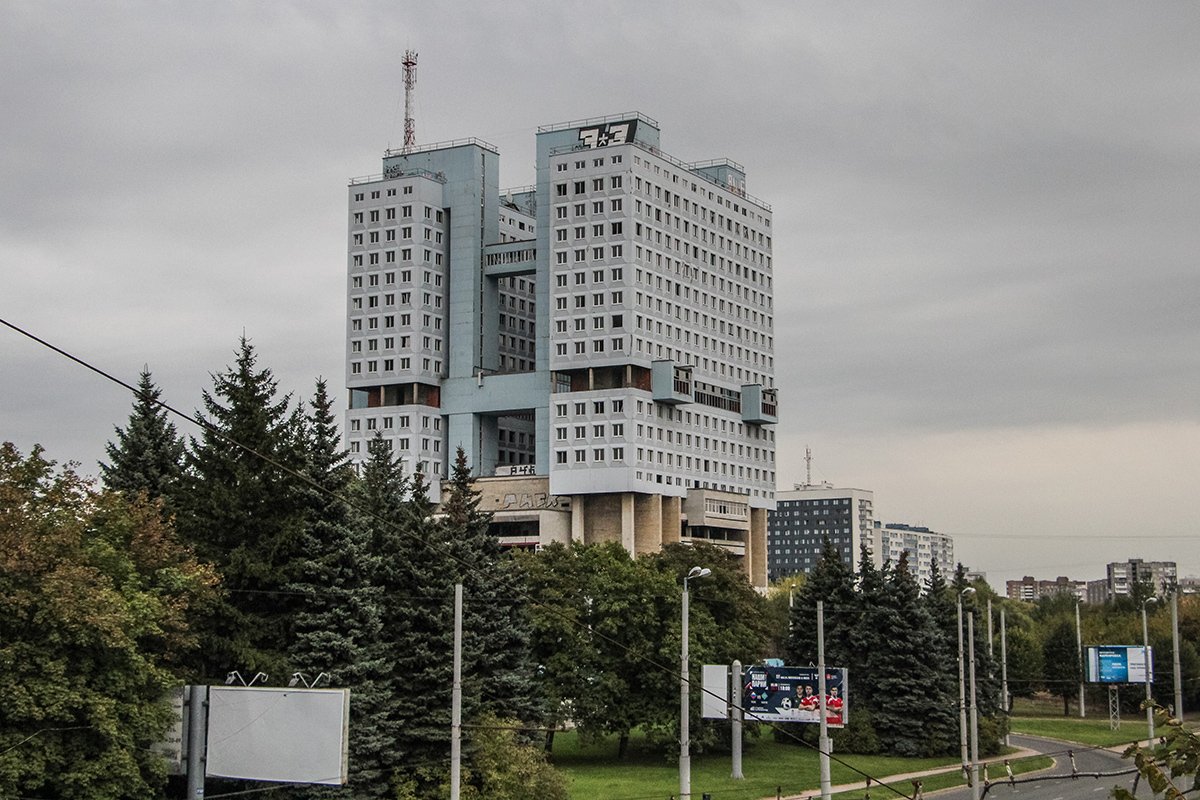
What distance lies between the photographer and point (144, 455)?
53875 millimetres

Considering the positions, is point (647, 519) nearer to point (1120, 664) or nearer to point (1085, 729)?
point (1085, 729)

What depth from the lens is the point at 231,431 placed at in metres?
49.7

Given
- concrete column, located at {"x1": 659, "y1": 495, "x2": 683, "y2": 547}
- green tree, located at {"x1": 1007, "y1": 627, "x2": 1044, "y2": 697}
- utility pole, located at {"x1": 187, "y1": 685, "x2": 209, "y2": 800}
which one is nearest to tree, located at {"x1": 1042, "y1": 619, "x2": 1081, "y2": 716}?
green tree, located at {"x1": 1007, "y1": 627, "x2": 1044, "y2": 697}

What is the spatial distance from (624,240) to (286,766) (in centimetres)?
11614

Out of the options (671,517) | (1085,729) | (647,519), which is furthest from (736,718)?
(671,517)

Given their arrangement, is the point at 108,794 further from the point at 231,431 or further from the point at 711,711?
the point at 711,711

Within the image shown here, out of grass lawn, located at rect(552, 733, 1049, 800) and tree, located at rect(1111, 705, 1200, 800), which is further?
grass lawn, located at rect(552, 733, 1049, 800)

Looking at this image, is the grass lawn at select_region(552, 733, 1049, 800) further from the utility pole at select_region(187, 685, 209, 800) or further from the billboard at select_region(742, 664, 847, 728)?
the utility pole at select_region(187, 685, 209, 800)

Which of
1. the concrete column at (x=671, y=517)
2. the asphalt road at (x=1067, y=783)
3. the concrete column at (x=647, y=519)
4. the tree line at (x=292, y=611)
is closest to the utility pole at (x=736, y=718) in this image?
the tree line at (x=292, y=611)

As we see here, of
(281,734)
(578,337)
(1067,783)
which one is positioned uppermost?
(578,337)

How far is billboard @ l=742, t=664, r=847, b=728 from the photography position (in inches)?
2785

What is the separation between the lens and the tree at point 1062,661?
419 feet

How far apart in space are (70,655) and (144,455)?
15285mm

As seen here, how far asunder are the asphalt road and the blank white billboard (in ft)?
106
